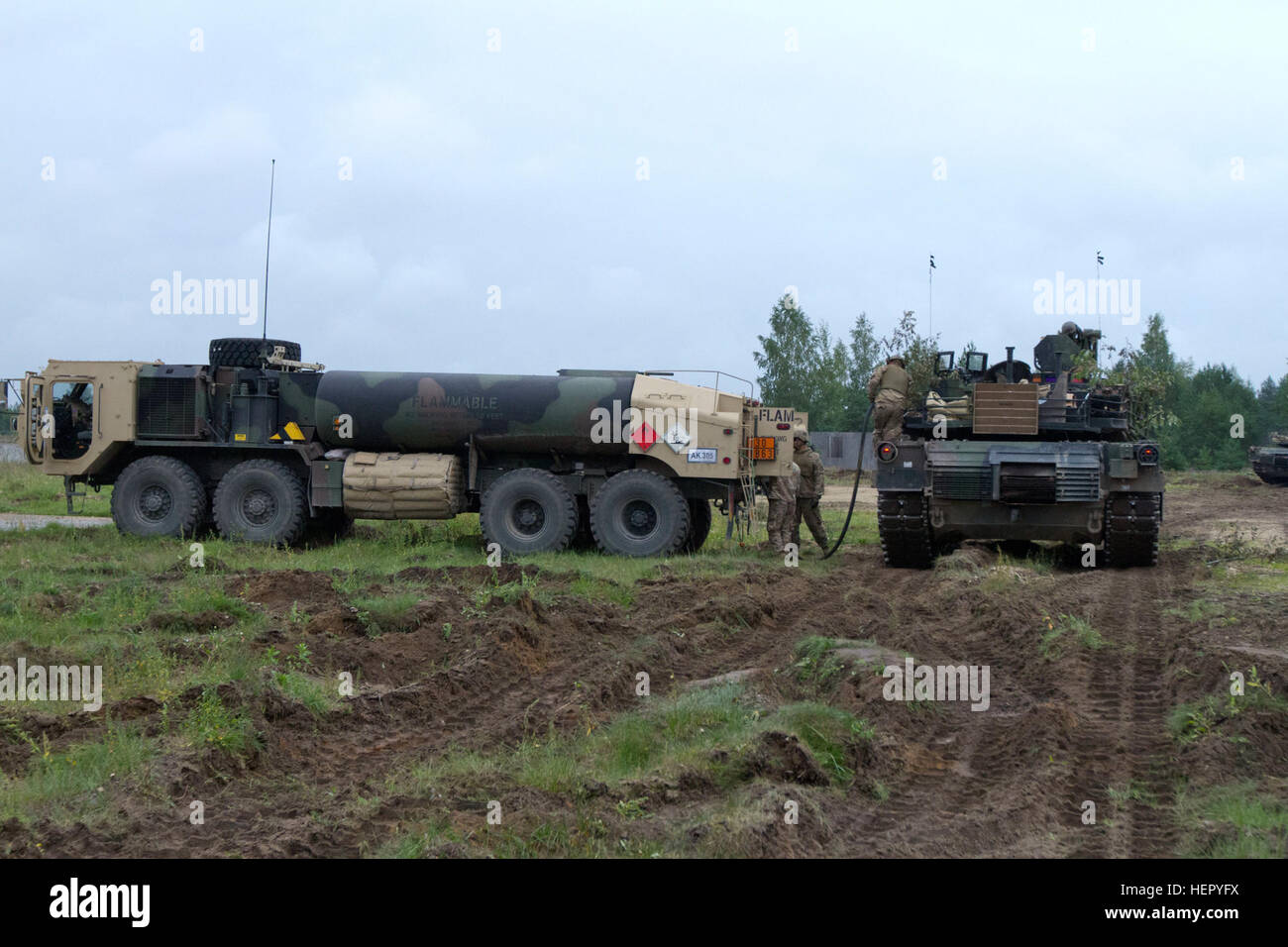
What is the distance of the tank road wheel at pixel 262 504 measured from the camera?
16.2 m

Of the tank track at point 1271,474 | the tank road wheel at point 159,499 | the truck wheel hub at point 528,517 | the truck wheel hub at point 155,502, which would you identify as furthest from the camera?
the tank track at point 1271,474

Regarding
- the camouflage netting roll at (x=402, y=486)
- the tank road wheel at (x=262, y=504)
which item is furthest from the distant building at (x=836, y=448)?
the tank road wheel at (x=262, y=504)

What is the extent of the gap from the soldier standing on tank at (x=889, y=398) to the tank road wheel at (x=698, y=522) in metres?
2.45

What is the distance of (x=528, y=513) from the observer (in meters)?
16.0

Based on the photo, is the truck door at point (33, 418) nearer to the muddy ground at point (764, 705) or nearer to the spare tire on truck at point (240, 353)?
the spare tire on truck at point (240, 353)

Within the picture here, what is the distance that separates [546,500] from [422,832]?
1045 centimetres

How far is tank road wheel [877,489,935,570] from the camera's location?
14.7 meters

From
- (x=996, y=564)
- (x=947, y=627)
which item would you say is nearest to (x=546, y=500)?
(x=996, y=564)

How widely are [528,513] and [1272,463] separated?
27.5 meters

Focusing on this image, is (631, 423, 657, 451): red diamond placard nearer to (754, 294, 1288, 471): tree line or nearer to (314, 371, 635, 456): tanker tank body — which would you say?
(314, 371, 635, 456): tanker tank body
